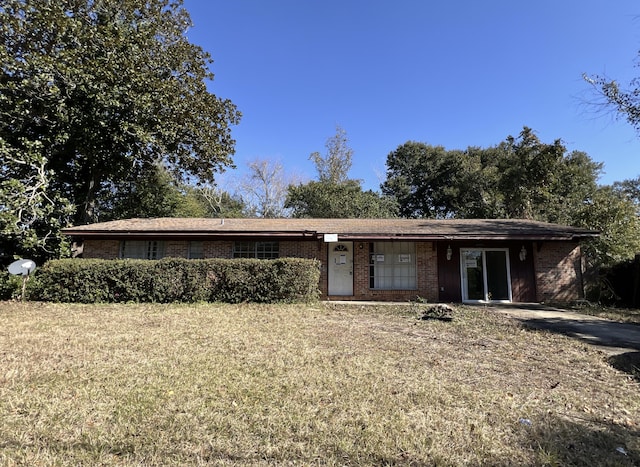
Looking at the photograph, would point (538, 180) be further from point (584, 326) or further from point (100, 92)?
point (100, 92)

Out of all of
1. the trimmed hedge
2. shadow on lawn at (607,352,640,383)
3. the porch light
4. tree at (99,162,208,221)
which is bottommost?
shadow on lawn at (607,352,640,383)

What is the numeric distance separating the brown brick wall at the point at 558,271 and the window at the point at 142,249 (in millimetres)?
13219

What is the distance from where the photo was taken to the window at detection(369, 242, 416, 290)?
12773 millimetres

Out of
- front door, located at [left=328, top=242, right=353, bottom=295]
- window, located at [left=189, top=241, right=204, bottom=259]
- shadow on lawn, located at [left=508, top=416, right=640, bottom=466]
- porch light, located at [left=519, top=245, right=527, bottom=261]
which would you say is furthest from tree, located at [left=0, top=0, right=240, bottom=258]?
shadow on lawn, located at [left=508, top=416, right=640, bottom=466]

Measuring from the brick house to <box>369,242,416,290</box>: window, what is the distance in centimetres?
3

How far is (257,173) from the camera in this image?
103ft

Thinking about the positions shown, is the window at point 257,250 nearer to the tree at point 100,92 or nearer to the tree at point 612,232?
the tree at point 100,92

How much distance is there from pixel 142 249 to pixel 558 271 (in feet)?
47.8

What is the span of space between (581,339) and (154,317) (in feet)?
28.3

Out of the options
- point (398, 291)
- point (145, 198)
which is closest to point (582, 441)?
point (398, 291)

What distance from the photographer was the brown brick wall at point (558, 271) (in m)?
12.4

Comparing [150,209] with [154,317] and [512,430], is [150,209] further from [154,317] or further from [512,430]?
[512,430]

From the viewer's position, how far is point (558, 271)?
12562 mm

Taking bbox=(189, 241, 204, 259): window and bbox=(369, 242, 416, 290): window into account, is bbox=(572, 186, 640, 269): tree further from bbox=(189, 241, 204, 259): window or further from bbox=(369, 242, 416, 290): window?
bbox=(189, 241, 204, 259): window
